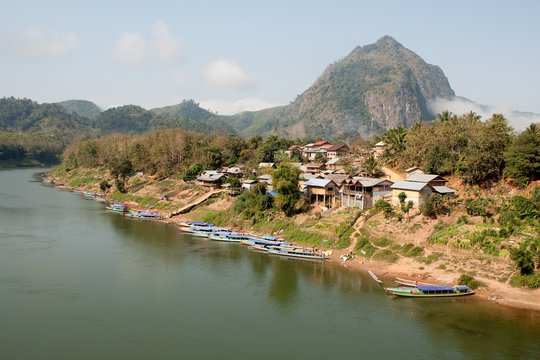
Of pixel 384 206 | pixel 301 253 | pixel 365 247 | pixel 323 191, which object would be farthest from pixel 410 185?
pixel 301 253

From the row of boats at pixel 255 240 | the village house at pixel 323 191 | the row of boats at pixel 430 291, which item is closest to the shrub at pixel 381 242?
the row of boats at pixel 255 240

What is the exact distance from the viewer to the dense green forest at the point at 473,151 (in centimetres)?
3522

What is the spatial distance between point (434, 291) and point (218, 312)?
14.7 m

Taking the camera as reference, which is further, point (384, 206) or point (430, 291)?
point (384, 206)

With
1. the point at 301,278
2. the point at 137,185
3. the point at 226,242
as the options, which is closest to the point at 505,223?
the point at 301,278

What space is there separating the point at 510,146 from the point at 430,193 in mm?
8273

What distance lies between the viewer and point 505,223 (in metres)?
31.6

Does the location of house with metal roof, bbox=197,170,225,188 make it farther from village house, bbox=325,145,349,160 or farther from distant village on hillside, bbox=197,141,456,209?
village house, bbox=325,145,349,160

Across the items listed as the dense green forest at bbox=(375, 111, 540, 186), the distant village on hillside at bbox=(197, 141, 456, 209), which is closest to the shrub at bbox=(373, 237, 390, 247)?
the distant village on hillside at bbox=(197, 141, 456, 209)

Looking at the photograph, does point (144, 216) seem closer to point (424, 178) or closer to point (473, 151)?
point (424, 178)

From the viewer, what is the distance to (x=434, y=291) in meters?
27.8

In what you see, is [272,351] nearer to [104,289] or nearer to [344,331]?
[344,331]

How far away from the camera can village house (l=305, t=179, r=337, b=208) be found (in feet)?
141

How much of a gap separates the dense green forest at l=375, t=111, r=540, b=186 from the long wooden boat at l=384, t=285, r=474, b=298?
1341 cm
